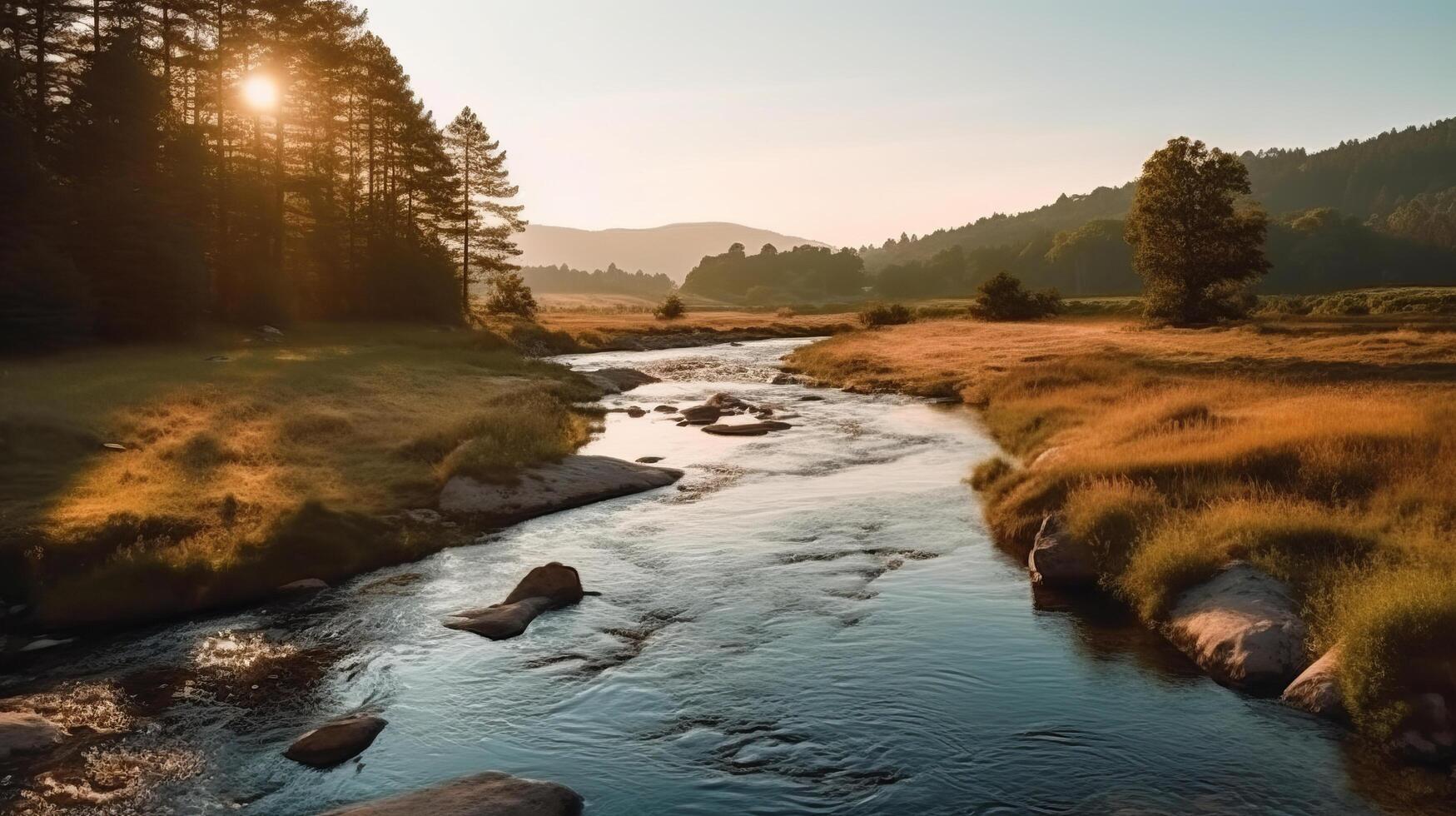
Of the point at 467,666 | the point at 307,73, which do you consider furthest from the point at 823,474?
the point at 307,73

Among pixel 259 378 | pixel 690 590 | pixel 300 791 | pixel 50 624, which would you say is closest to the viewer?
pixel 300 791

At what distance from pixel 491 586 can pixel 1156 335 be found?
186 ft

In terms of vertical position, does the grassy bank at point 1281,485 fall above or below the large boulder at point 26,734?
above

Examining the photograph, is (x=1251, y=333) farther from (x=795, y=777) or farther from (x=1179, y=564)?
(x=795, y=777)

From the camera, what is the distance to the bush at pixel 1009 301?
101875 mm

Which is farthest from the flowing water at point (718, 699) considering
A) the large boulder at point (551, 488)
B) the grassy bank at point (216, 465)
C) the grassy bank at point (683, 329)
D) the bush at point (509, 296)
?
the bush at point (509, 296)

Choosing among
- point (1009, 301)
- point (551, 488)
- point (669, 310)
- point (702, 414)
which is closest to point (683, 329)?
point (669, 310)

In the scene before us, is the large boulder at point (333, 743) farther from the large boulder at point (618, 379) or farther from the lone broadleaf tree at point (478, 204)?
the lone broadleaf tree at point (478, 204)

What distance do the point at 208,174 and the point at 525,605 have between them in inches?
1743

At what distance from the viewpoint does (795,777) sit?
11.6 m

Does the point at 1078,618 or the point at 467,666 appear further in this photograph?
the point at 1078,618

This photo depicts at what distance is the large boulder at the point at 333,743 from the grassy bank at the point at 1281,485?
1262cm

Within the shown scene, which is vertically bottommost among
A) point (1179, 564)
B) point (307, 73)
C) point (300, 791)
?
point (300, 791)

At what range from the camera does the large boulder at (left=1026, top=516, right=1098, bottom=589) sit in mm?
18734
